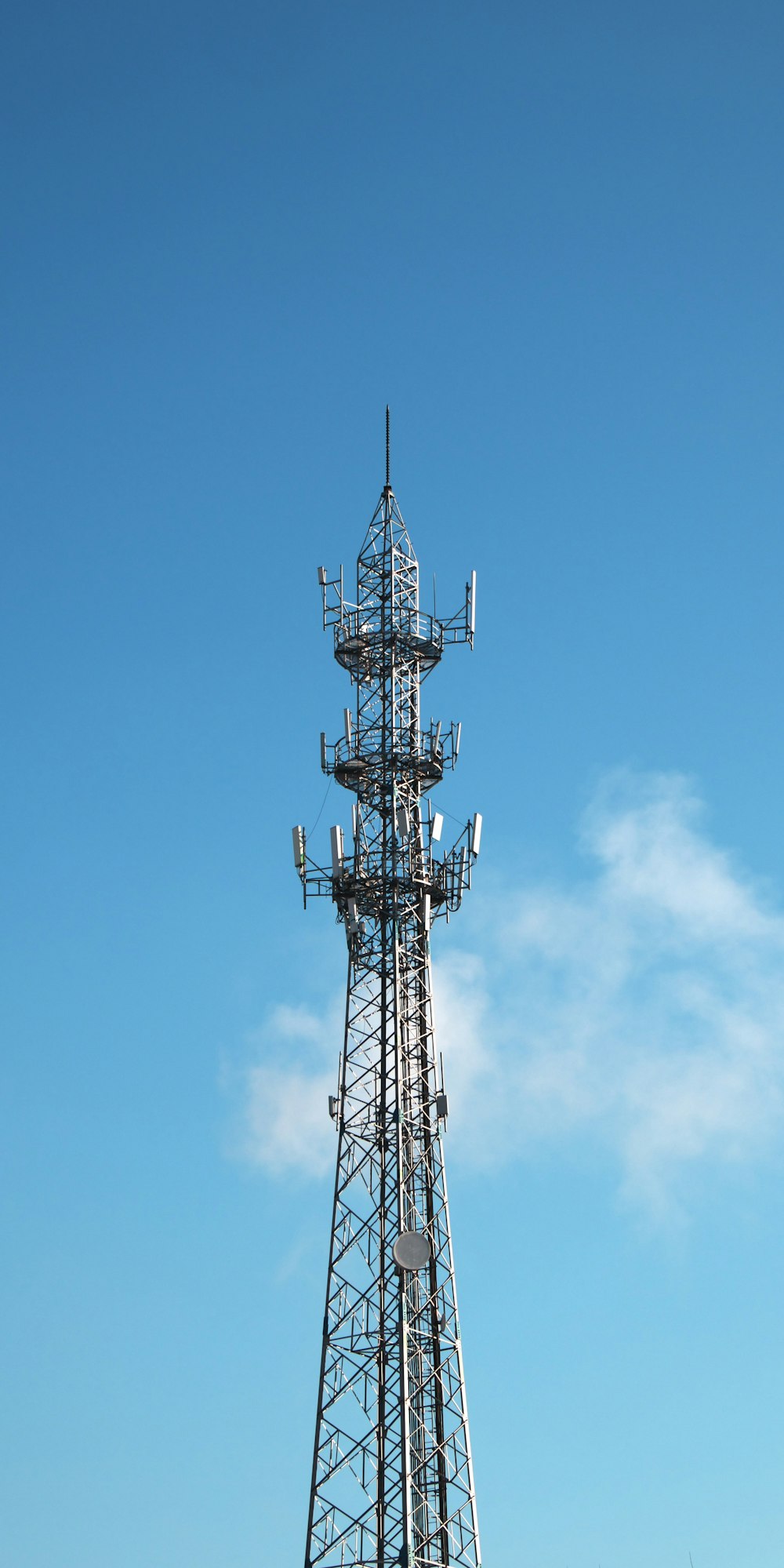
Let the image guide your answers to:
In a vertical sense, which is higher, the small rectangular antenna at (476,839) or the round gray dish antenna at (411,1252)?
the small rectangular antenna at (476,839)

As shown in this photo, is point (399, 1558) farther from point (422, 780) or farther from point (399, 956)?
point (422, 780)

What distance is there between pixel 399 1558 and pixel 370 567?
26891 millimetres

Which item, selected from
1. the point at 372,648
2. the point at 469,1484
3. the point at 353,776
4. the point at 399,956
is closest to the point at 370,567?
the point at 372,648

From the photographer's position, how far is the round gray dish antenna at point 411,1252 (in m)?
52.2

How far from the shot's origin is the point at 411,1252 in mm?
52375

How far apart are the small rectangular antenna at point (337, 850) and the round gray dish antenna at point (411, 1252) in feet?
33.3

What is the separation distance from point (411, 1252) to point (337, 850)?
442 inches

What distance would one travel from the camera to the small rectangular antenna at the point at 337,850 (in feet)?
188

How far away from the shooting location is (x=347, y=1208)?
54.1 meters

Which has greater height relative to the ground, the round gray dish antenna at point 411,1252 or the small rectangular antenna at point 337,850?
the small rectangular antenna at point 337,850

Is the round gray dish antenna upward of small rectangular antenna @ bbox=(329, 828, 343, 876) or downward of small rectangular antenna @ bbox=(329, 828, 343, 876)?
downward

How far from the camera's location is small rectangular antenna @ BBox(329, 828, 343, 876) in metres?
57.2

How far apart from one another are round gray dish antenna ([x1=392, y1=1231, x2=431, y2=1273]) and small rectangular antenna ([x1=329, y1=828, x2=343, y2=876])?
1015cm

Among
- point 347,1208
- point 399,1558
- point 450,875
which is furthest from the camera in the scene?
point 450,875
